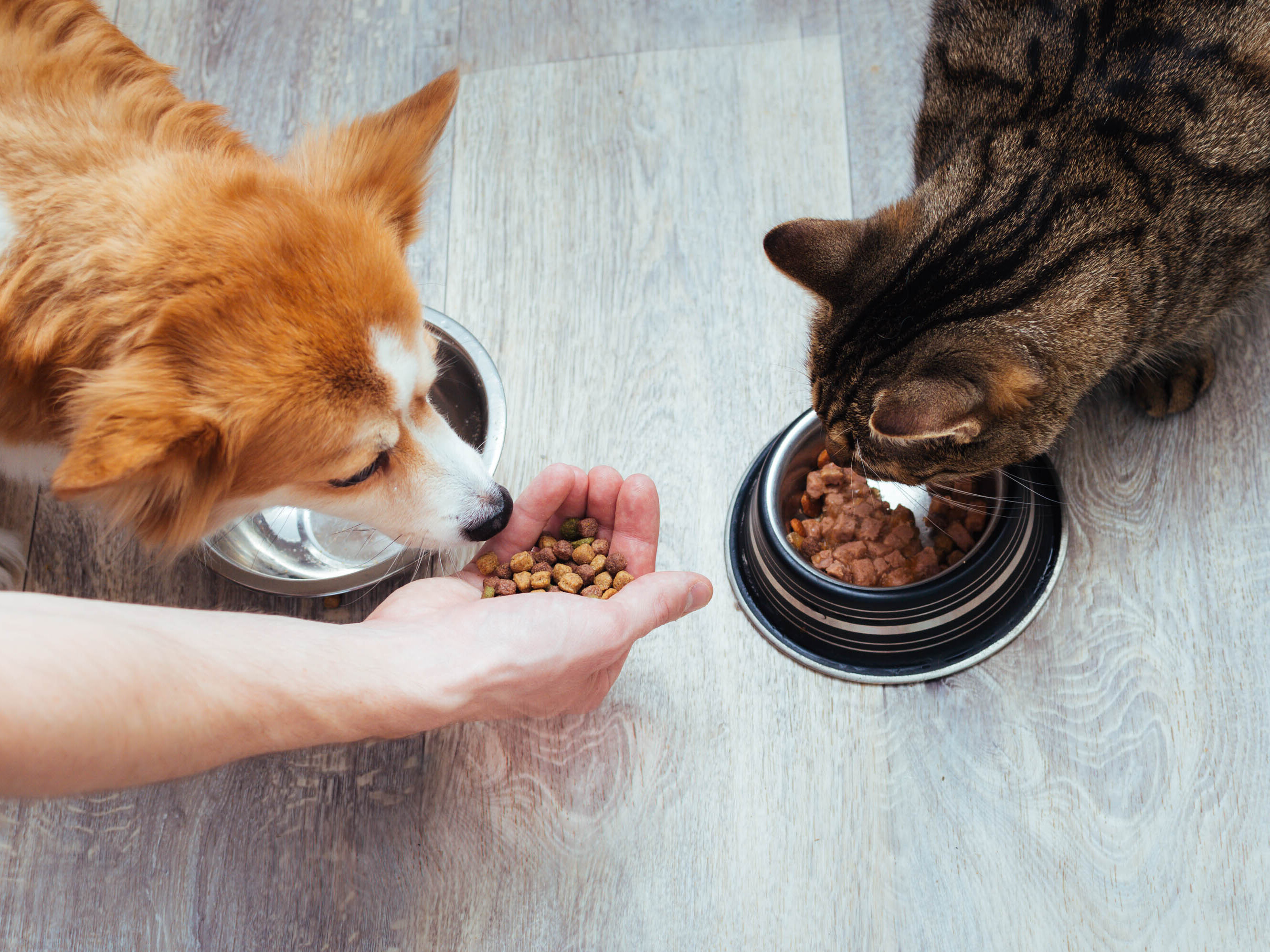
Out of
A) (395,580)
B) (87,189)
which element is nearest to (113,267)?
(87,189)

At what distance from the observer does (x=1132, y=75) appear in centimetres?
131

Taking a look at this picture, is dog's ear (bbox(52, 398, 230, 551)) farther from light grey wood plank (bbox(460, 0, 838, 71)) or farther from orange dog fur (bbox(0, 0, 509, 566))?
light grey wood plank (bbox(460, 0, 838, 71))

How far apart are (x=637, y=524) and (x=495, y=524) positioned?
271 mm

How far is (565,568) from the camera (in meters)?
1.51

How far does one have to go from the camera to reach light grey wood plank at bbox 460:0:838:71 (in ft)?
6.64

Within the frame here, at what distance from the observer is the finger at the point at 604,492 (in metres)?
1.55

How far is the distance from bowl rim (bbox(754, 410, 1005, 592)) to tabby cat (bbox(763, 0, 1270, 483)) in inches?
6.6

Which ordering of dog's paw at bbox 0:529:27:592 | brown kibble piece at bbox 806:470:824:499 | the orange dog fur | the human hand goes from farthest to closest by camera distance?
dog's paw at bbox 0:529:27:592, brown kibble piece at bbox 806:470:824:499, the human hand, the orange dog fur

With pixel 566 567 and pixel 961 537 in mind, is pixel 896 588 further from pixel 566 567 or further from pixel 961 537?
pixel 566 567

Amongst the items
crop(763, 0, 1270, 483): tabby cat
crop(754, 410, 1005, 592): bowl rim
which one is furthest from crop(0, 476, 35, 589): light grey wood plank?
crop(763, 0, 1270, 483): tabby cat

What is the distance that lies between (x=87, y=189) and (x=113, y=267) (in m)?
0.13

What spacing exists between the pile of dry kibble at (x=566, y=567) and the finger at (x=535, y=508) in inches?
0.8

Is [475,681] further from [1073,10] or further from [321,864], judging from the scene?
[1073,10]

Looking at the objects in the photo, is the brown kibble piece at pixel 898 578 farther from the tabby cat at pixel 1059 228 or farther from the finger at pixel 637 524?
the finger at pixel 637 524
